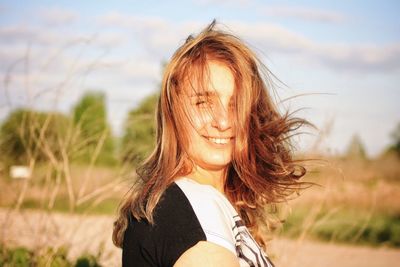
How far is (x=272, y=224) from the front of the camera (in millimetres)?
2521

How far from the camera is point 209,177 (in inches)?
74.8

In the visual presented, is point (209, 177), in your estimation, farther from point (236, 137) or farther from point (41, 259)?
A: point (41, 259)

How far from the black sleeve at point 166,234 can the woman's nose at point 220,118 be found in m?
0.36

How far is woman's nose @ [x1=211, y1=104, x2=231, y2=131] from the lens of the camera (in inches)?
71.0

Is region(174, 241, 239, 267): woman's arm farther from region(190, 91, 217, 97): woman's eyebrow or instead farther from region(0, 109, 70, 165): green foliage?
region(0, 109, 70, 165): green foliage

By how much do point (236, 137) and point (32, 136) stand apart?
1979 mm

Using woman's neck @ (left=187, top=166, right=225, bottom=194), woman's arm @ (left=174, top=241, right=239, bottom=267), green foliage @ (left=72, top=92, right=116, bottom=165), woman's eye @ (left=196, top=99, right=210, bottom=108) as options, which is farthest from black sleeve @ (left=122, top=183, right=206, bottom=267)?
green foliage @ (left=72, top=92, right=116, bottom=165)

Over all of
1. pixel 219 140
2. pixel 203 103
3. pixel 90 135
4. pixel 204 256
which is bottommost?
pixel 90 135

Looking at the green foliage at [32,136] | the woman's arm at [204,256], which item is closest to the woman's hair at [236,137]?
the woman's arm at [204,256]

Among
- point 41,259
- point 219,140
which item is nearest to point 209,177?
point 219,140

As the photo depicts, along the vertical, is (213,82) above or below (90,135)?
above

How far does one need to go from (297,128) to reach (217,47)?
0.57 metres

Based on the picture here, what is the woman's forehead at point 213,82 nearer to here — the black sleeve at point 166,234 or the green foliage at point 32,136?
the black sleeve at point 166,234

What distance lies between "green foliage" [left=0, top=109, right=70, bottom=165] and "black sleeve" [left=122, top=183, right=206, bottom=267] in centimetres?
207
